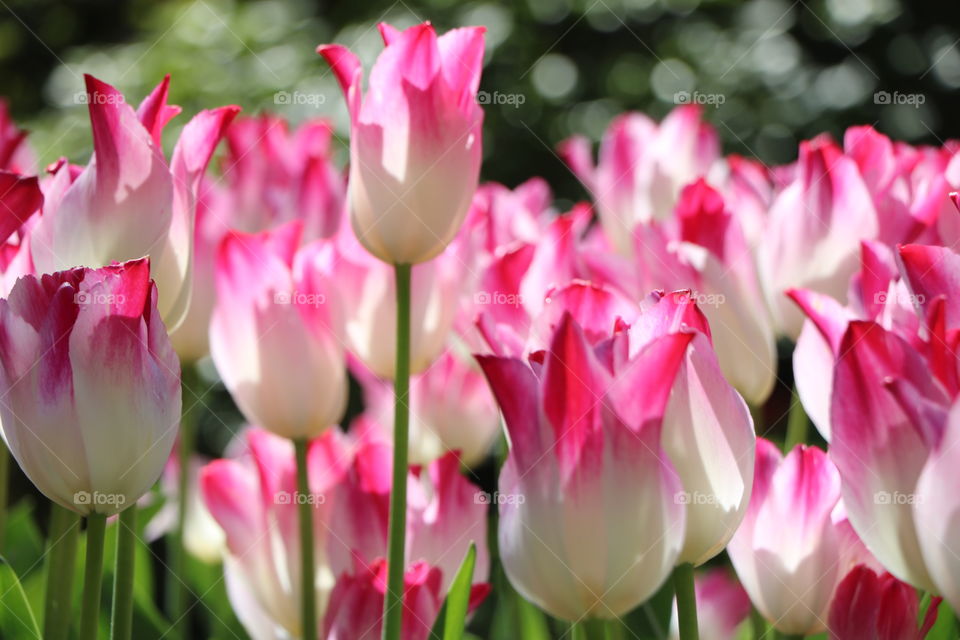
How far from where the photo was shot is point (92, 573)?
0.53m

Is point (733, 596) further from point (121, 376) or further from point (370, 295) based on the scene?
point (121, 376)

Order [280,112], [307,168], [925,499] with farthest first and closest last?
[280,112], [307,168], [925,499]

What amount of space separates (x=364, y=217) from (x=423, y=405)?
0.38 meters

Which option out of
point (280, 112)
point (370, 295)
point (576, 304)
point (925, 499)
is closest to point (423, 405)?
point (370, 295)

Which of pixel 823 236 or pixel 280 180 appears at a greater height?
pixel 280 180

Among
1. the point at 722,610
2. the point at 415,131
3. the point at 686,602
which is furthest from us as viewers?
the point at 722,610

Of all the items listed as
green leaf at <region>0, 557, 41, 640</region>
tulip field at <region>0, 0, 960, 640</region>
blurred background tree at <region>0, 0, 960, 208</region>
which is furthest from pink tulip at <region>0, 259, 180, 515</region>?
blurred background tree at <region>0, 0, 960, 208</region>

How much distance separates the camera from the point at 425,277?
2.70ft

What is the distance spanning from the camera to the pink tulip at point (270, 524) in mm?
769

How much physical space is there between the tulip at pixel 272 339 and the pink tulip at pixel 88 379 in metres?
0.26

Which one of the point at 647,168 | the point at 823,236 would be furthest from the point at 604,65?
the point at 823,236

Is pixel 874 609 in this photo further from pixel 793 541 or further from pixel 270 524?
pixel 270 524

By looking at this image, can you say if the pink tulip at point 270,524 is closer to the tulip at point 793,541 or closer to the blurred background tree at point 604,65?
the tulip at point 793,541

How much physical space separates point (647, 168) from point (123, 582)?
77cm
